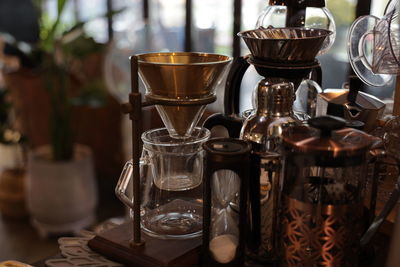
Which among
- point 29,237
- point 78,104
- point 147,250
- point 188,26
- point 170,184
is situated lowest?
point 29,237

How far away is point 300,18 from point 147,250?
21.8 inches

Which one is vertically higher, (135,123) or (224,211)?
(135,123)

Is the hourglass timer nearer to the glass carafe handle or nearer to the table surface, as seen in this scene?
the glass carafe handle

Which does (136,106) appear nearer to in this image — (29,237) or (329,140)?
(329,140)

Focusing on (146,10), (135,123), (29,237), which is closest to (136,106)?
(135,123)

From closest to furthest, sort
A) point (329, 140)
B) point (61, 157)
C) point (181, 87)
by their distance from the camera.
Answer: point (329, 140) < point (181, 87) < point (61, 157)

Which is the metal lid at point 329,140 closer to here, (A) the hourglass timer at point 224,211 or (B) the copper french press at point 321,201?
(B) the copper french press at point 321,201

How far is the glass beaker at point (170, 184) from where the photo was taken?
0.94 m

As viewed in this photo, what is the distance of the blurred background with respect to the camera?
2805mm

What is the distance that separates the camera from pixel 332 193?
78 centimetres

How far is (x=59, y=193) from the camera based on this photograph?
9.75ft

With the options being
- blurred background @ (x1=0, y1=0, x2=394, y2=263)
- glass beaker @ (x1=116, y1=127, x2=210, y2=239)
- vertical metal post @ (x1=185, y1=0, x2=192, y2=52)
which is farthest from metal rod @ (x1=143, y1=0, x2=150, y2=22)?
glass beaker @ (x1=116, y1=127, x2=210, y2=239)

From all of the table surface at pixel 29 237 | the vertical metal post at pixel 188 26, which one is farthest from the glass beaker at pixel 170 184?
the vertical metal post at pixel 188 26

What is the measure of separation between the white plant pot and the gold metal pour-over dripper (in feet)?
7.14
